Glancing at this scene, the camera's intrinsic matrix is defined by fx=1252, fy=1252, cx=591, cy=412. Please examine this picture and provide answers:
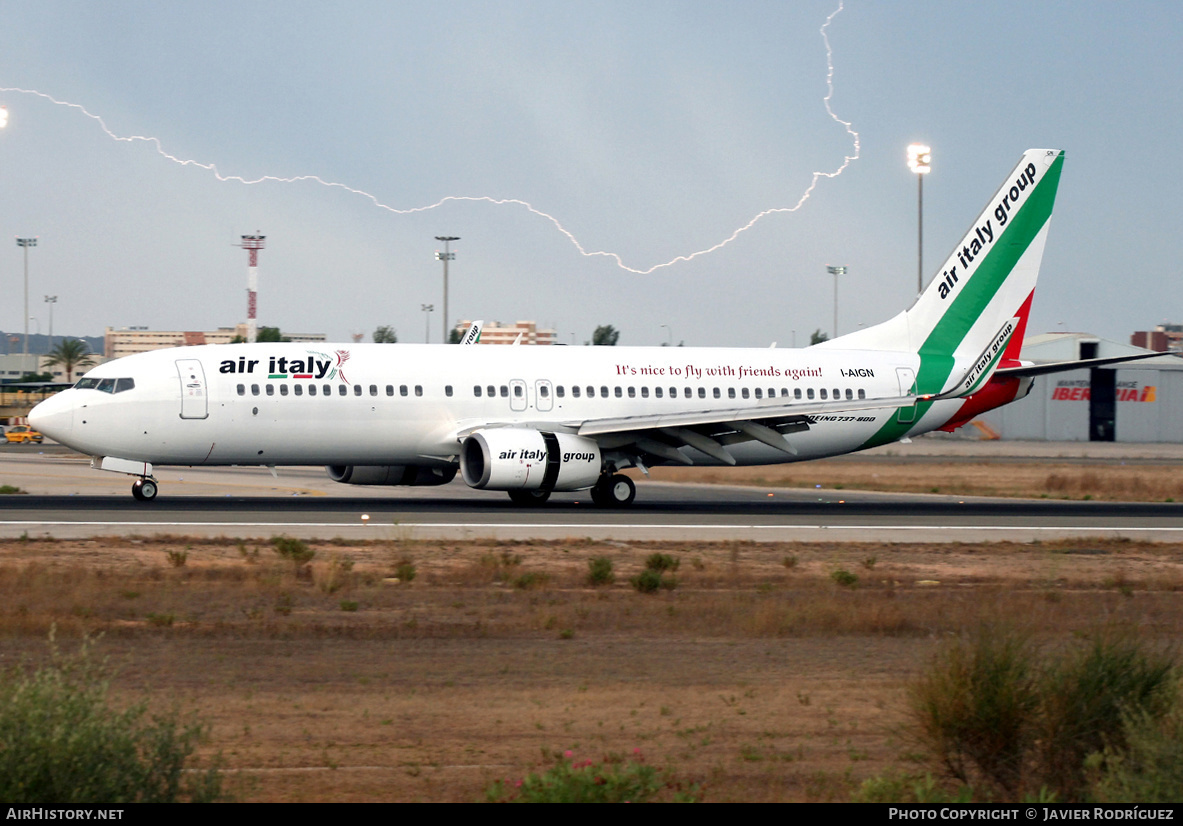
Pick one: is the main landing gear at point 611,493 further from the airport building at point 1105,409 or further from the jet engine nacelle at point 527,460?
the airport building at point 1105,409

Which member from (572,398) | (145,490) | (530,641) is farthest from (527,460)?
(530,641)

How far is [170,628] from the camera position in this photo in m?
13.9

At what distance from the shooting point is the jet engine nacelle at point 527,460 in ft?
96.8

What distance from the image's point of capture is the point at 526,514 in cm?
2906

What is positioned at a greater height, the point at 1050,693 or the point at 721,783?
the point at 1050,693

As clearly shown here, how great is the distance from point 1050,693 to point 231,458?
2437 cm

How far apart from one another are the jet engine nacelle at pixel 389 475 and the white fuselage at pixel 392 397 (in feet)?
4.38

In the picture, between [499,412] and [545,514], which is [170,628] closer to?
[545,514]

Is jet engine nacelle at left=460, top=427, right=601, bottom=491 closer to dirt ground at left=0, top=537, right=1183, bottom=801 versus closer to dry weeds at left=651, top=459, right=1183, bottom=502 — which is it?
dirt ground at left=0, top=537, right=1183, bottom=801

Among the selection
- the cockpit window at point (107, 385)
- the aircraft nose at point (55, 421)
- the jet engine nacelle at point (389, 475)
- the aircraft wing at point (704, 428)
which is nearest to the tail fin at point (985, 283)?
the aircraft wing at point (704, 428)

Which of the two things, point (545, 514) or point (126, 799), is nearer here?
point (126, 799)

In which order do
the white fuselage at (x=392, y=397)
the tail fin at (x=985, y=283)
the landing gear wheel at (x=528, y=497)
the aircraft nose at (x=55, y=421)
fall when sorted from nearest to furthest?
the aircraft nose at (x=55, y=421) < the white fuselage at (x=392, y=397) < the landing gear wheel at (x=528, y=497) < the tail fin at (x=985, y=283)

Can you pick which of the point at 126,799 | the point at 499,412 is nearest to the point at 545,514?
the point at 499,412

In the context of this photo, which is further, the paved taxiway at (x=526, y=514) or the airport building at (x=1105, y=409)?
the airport building at (x=1105, y=409)
